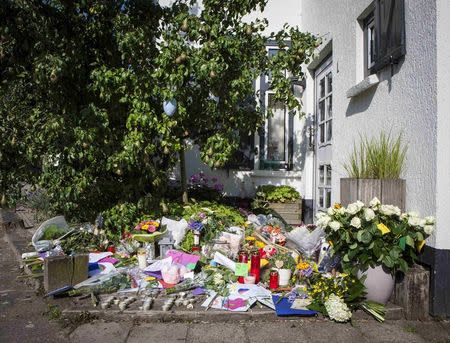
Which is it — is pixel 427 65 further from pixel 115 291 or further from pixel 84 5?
pixel 84 5

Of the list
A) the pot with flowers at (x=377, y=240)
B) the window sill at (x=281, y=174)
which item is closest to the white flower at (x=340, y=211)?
the pot with flowers at (x=377, y=240)

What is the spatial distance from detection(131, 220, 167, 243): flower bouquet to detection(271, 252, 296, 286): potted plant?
4.81 feet

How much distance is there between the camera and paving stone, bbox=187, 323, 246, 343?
302 cm

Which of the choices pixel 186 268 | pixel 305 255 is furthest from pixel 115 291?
pixel 305 255

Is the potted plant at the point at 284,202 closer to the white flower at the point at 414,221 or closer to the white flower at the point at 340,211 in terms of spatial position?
the white flower at the point at 340,211

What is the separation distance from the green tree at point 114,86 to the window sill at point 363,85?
2.75 ft

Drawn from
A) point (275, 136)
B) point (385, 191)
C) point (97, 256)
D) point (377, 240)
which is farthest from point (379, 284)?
point (275, 136)

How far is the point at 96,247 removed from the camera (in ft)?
17.4

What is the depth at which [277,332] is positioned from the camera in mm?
3135

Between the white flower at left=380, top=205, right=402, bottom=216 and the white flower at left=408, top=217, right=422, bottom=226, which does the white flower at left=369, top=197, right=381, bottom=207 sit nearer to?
the white flower at left=380, top=205, right=402, bottom=216

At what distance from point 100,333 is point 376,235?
2.45 m

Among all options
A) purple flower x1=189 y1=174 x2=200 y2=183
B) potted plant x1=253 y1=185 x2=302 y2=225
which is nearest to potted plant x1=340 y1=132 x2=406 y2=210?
potted plant x1=253 y1=185 x2=302 y2=225

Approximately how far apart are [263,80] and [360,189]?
14.8 ft

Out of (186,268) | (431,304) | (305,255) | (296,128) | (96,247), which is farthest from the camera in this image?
(296,128)
